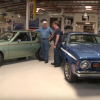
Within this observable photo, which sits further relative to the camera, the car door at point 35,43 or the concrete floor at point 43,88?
the car door at point 35,43

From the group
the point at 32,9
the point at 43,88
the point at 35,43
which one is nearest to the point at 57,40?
the point at 35,43

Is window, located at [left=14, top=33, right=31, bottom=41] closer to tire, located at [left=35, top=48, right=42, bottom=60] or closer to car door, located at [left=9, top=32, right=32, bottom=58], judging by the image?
car door, located at [left=9, top=32, right=32, bottom=58]

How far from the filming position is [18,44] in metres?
4.71

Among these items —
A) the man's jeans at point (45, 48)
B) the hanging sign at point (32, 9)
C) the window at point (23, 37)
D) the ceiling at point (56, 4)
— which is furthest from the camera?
the ceiling at point (56, 4)

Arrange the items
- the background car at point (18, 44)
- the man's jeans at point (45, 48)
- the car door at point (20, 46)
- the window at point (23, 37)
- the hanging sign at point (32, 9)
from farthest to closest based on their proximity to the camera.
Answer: the hanging sign at point (32, 9) < the man's jeans at point (45, 48) < the window at point (23, 37) < the car door at point (20, 46) < the background car at point (18, 44)

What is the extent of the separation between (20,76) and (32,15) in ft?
14.8

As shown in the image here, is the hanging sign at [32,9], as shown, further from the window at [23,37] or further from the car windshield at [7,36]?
the car windshield at [7,36]

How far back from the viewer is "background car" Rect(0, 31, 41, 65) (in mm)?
4379

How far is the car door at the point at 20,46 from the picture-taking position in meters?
4.55

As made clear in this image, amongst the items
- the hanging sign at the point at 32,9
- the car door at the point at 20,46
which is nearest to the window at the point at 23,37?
the car door at the point at 20,46

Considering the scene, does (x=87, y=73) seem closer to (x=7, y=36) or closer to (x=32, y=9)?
(x=7, y=36)

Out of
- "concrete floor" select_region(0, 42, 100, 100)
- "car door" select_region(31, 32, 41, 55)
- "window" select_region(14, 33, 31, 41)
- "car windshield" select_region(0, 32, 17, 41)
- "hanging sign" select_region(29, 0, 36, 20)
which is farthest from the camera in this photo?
"hanging sign" select_region(29, 0, 36, 20)

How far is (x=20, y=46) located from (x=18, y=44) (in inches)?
4.6

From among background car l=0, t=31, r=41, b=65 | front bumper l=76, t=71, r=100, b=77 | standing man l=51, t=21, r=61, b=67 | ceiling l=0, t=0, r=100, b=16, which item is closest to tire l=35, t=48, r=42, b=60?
background car l=0, t=31, r=41, b=65
